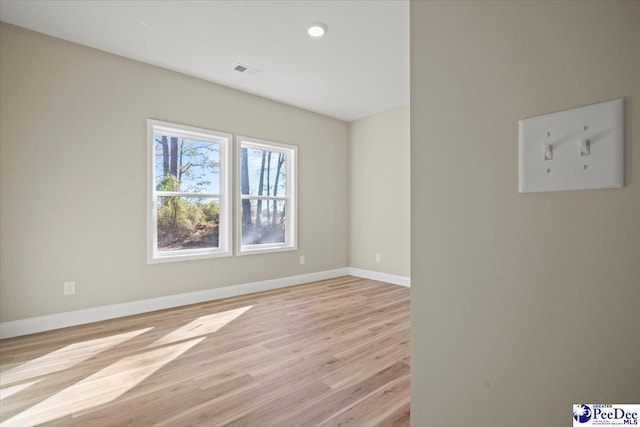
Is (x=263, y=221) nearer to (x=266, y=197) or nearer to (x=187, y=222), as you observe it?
(x=266, y=197)

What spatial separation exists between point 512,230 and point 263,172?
14.0ft

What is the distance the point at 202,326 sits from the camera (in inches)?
117

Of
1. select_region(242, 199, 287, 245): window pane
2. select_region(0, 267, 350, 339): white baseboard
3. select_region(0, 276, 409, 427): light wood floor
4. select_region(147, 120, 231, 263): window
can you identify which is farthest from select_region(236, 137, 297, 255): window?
select_region(0, 276, 409, 427): light wood floor

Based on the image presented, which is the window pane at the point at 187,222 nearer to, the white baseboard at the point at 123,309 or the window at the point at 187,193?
the window at the point at 187,193

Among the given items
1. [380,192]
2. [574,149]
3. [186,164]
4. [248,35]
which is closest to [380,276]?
[380,192]

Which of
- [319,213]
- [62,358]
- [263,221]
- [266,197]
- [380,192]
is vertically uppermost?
[380,192]

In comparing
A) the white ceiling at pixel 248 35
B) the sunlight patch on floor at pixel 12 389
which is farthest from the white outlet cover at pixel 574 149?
the sunlight patch on floor at pixel 12 389

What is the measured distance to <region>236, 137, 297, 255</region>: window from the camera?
4.40 m

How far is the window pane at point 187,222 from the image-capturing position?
12.0 ft

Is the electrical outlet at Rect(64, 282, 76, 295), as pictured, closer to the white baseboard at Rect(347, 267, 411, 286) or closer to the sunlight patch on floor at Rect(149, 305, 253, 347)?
the sunlight patch on floor at Rect(149, 305, 253, 347)

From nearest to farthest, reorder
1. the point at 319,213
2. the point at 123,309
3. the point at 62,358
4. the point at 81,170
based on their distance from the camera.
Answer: the point at 62,358
the point at 81,170
the point at 123,309
the point at 319,213

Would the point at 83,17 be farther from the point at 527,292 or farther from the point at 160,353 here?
the point at 527,292

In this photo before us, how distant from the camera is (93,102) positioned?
124 inches

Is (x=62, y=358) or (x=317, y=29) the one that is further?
(x=317, y=29)
